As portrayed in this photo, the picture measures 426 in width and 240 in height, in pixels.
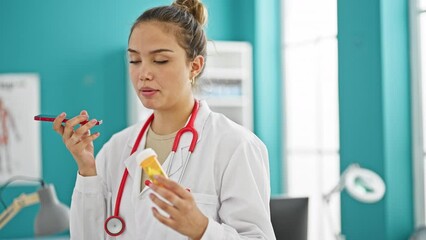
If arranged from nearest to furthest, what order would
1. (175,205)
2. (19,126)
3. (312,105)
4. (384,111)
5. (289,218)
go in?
1. (175,205)
2. (289,218)
3. (384,111)
4. (19,126)
5. (312,105)

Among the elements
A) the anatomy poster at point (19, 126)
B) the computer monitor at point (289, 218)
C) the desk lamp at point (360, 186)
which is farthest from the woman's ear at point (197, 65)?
the anatomy poster at point (19, 126)

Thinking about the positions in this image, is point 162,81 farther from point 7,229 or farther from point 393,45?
point 7,229

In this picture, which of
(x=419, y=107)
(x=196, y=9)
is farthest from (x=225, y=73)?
(x=196, y=9)

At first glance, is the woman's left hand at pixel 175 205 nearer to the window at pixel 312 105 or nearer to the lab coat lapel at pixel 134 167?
the lab coat lapel at pixel 134 167

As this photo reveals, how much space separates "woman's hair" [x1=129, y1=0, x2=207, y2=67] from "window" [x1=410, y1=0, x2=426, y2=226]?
2.60 meters

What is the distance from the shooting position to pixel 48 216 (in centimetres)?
249

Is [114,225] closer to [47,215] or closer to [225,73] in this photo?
[47,215]

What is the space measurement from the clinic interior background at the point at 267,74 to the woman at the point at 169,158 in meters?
2.62

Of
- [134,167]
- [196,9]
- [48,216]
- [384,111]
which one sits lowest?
[48,216]

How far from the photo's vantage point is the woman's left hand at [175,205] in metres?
1.20

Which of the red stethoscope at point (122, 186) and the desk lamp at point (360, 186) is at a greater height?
the red stethoscope at point (122, 186)

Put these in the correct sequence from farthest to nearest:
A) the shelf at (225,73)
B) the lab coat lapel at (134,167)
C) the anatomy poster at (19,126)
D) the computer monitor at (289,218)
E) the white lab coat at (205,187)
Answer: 1. the shelf at (225,73)
2. the anatomy poster at (19,126)
3. the computer monitor at (289,218)
4. the lab coat lapel at (134,167)
5. the white lab coat at (205,187)

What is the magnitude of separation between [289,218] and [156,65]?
2.86 feet

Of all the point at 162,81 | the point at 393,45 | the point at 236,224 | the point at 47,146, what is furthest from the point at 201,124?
the point at 47,146
